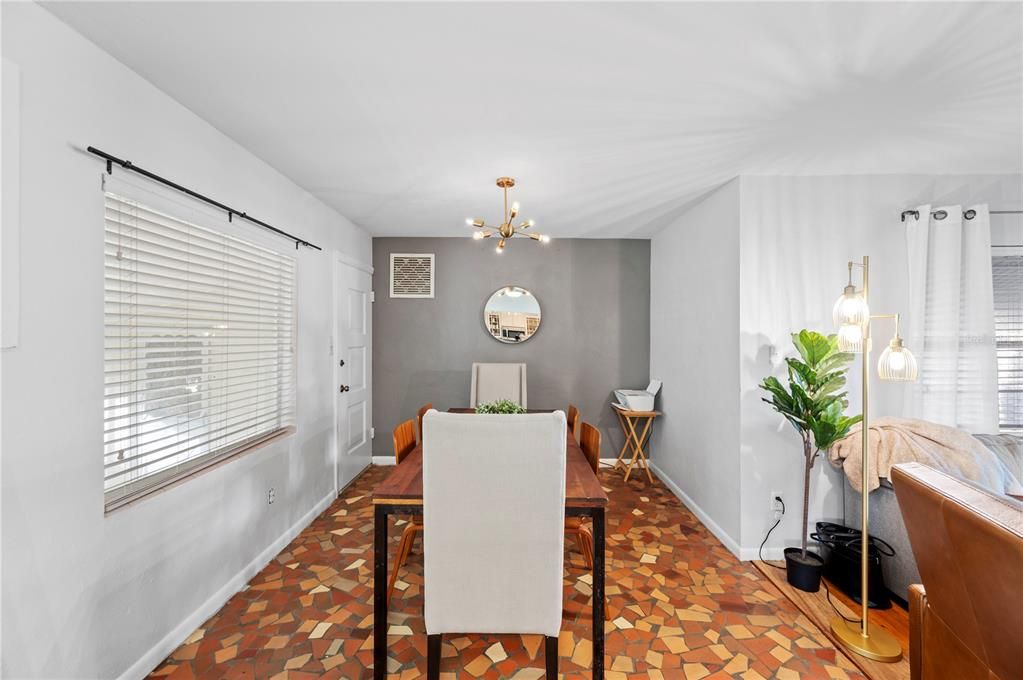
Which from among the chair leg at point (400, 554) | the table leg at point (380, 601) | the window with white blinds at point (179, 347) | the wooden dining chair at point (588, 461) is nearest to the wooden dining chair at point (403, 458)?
the chair leg at point (400, 554)

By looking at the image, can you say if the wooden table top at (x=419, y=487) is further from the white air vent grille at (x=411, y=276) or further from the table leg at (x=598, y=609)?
the white air vent grille at (x=411, y=276)

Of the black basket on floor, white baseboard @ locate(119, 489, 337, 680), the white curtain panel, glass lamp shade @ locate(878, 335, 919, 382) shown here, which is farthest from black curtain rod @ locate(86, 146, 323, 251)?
the white curtain panel

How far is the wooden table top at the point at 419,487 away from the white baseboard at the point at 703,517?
4.55 ft

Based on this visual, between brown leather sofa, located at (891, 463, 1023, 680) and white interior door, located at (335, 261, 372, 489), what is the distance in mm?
3635

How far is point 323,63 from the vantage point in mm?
1657

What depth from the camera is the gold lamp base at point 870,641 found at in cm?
186

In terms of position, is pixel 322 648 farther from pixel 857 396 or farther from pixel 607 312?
pixel 607 312

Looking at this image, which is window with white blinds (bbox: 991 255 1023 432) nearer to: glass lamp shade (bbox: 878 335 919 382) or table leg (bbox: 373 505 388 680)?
glass lamp shade (bbox: 878 335 919 382)

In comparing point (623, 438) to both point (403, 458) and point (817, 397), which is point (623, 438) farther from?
point (403, 458)

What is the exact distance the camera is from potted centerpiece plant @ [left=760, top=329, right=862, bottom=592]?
2279 mm

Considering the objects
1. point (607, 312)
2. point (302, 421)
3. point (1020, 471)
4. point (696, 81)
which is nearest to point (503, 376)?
point (607, 312)

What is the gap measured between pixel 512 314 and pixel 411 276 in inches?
45.9

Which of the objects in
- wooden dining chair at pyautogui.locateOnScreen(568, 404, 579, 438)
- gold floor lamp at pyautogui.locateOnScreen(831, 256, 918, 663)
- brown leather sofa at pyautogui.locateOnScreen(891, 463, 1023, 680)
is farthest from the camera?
wooden dining chair at pyautogui.locateOnScreen(568, 404, 579, 438)

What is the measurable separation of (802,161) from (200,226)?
3334 mm
